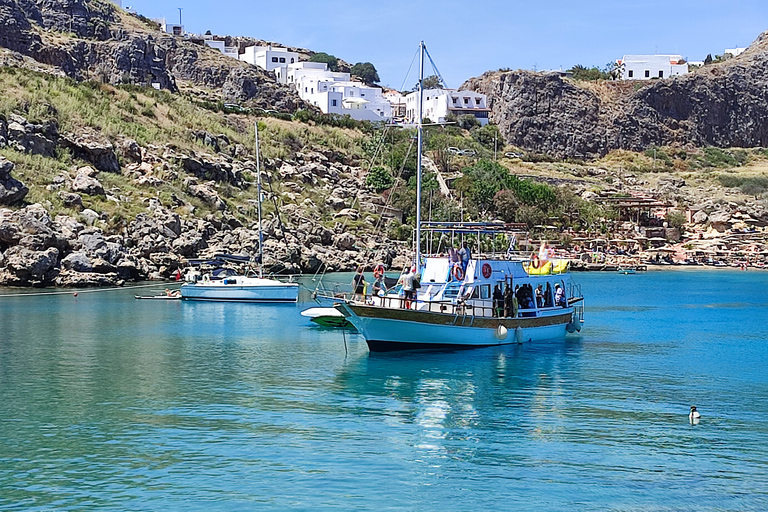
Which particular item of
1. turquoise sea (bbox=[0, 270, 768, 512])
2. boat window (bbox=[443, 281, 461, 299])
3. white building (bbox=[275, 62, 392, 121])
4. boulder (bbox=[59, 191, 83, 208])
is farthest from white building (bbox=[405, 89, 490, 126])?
turquoise sea (bbox=[0, 270, 768, 512])

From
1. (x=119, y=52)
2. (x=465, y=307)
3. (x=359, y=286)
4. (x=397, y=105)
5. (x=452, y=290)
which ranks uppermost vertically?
(x=119, y=52)

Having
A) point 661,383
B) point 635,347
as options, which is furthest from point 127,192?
point 661,383

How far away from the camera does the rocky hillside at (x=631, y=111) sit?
422 feet

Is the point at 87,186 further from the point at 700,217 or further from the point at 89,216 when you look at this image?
the point at 700,217

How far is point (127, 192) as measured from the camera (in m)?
67.4

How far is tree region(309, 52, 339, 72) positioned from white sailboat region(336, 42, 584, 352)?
133736 millimetres

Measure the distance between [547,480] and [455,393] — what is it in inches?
325

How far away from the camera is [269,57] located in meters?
145

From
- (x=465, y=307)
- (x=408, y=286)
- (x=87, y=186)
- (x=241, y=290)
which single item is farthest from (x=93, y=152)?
(x=465, y=307)

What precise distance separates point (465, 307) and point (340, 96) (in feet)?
302

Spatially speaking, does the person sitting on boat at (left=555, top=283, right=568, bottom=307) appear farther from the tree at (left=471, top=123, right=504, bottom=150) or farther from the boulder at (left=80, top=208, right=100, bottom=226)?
the tree at (left=471, top=123, right=504, bottom=150)

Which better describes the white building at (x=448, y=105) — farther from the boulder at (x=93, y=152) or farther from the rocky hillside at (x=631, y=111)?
the boulder at (x=93, y=152)

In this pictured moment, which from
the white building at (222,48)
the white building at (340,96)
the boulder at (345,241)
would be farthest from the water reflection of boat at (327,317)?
the white building at (222,48)

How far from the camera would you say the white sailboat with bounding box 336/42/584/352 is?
30750mm
